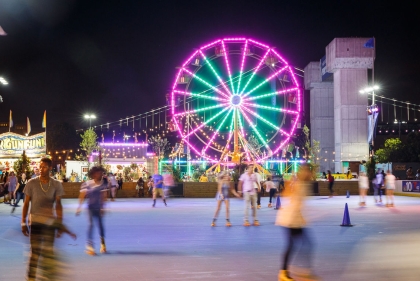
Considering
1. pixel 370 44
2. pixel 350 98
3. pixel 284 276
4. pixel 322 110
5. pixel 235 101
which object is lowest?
pixel 284 276

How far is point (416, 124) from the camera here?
9981 centimetres

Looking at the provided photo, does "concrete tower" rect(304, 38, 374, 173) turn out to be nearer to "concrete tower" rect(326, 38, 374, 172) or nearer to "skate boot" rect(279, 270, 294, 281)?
"concrete tower" rect(326, 38, 374, 172)

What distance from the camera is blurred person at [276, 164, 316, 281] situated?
7777mm

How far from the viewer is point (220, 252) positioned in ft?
34.3

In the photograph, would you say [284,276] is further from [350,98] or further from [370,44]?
[370,44]

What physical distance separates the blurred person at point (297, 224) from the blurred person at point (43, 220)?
118 inches

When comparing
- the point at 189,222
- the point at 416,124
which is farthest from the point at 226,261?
the point at 416,124

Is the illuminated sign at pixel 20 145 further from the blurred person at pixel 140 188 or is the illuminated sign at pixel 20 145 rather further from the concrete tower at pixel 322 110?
the concrete tower at pixel 322 110

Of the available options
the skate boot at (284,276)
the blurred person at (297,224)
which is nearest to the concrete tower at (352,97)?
the blurred person at (297,224)

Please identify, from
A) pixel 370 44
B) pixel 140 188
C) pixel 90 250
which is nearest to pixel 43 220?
pixel 90 250

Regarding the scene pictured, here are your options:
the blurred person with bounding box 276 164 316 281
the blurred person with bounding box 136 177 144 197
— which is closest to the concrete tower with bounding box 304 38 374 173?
the blurred person with bounding box 136 177 144 197

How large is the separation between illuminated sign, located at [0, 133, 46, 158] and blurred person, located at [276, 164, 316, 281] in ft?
132

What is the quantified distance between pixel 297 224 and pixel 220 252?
300 centimetres

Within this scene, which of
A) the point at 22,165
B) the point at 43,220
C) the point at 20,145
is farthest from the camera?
the point at 20,145
